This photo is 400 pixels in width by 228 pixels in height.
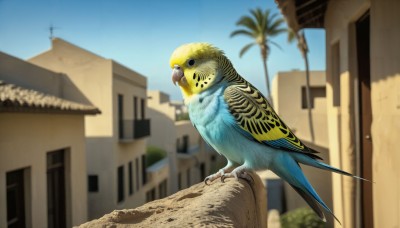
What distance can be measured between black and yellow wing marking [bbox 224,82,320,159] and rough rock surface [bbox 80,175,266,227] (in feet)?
1.22

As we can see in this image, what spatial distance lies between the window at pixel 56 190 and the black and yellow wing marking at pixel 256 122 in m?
6.89

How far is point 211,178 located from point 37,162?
19.3ft

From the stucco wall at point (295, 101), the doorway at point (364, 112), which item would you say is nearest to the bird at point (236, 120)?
the doorway at point (364, 112)

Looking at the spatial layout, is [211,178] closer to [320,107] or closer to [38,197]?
[38,197]

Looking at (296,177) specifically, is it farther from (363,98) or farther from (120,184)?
(120,184)

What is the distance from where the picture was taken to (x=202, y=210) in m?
1.75

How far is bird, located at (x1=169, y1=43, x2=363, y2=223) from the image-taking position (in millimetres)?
2299

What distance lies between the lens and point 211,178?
2.64 metres

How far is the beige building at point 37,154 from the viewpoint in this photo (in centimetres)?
644

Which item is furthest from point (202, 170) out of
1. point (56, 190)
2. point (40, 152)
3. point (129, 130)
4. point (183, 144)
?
point (40, 152)

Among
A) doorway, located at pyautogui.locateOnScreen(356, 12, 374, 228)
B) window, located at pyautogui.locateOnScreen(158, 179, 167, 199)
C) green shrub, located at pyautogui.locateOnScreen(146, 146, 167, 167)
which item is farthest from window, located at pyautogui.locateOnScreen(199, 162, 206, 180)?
doorway, located at pyautogui.locateOnScreen(356, 12, 374, 228)

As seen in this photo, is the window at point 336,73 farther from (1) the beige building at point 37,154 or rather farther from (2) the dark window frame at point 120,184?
(2) the dark window frame at point 120,184

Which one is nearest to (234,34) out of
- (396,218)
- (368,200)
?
(368,200)

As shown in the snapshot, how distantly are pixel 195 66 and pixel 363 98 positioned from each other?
11.6 ft
